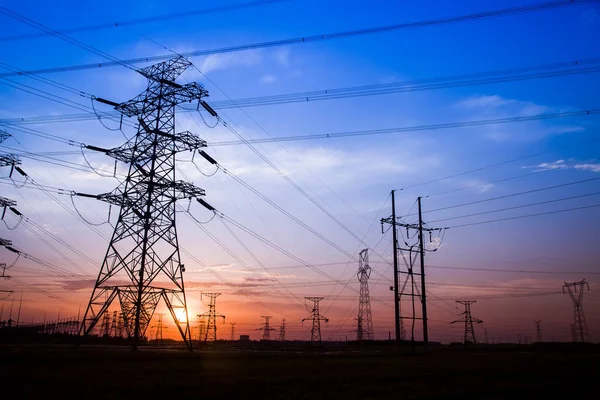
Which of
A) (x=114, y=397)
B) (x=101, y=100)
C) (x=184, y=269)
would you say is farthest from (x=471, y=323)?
(x=114, y=397)

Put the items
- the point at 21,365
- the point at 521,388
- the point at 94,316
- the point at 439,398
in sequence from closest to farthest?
the point at 439,398 < the point at 521,388 < the point at 21,365 < the point at 94,316

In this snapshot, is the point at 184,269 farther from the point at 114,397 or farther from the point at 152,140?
the point at 114,397

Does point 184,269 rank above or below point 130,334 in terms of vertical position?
above

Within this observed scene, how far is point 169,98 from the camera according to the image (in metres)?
42.1

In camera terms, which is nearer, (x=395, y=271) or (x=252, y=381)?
(x=252, y=381)

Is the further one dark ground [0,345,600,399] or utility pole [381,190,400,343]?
utility pole [381,190,400,343]

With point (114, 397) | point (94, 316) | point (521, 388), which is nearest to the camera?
point (114, 397)

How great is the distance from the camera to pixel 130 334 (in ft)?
126

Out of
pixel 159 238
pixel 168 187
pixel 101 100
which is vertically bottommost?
pixel 159 238

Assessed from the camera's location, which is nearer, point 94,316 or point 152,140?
point 94,316

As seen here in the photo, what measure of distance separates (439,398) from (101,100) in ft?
118

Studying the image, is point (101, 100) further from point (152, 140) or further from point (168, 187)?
point (168, 187)

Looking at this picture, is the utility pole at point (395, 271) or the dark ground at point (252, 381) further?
the utility pole at point (395, 271)

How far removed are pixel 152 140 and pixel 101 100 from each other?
17.7 feet
